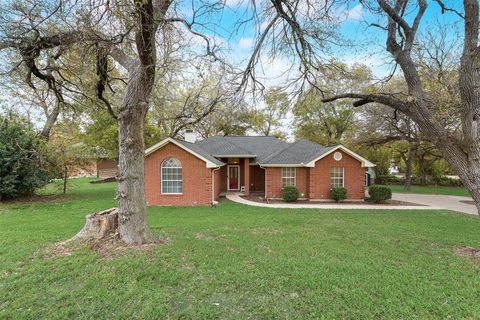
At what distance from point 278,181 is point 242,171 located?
445 cm

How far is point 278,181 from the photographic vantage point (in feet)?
54.3

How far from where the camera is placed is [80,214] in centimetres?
1121

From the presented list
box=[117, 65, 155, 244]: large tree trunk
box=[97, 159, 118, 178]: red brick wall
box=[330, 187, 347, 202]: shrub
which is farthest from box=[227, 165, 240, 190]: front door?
box=[97, 159, 118, 178]: red brick wall

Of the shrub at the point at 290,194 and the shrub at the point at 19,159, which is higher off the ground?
the shrub at the point at 19,159

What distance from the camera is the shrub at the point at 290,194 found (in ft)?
50.1

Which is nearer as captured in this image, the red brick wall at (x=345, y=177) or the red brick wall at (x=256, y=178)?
the red brick wall at (x=345, y=177)

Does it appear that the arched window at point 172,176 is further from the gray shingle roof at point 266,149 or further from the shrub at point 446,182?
the shrub at point 446,182

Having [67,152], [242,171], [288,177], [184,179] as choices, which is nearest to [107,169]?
[67,152]

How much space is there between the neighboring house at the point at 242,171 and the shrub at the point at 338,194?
0.55 metres

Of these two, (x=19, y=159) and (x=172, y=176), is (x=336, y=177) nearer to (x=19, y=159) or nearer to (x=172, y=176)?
(x=172, y=176)

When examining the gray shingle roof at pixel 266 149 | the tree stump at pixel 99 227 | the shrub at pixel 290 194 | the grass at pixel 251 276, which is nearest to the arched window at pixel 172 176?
the gray shingle roof at pixel 266 149

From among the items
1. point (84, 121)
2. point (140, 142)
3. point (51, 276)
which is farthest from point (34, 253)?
point (84, 121)

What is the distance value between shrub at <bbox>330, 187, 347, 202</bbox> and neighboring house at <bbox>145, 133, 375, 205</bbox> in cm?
55

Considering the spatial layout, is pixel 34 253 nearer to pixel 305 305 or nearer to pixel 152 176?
pixel 305 305
